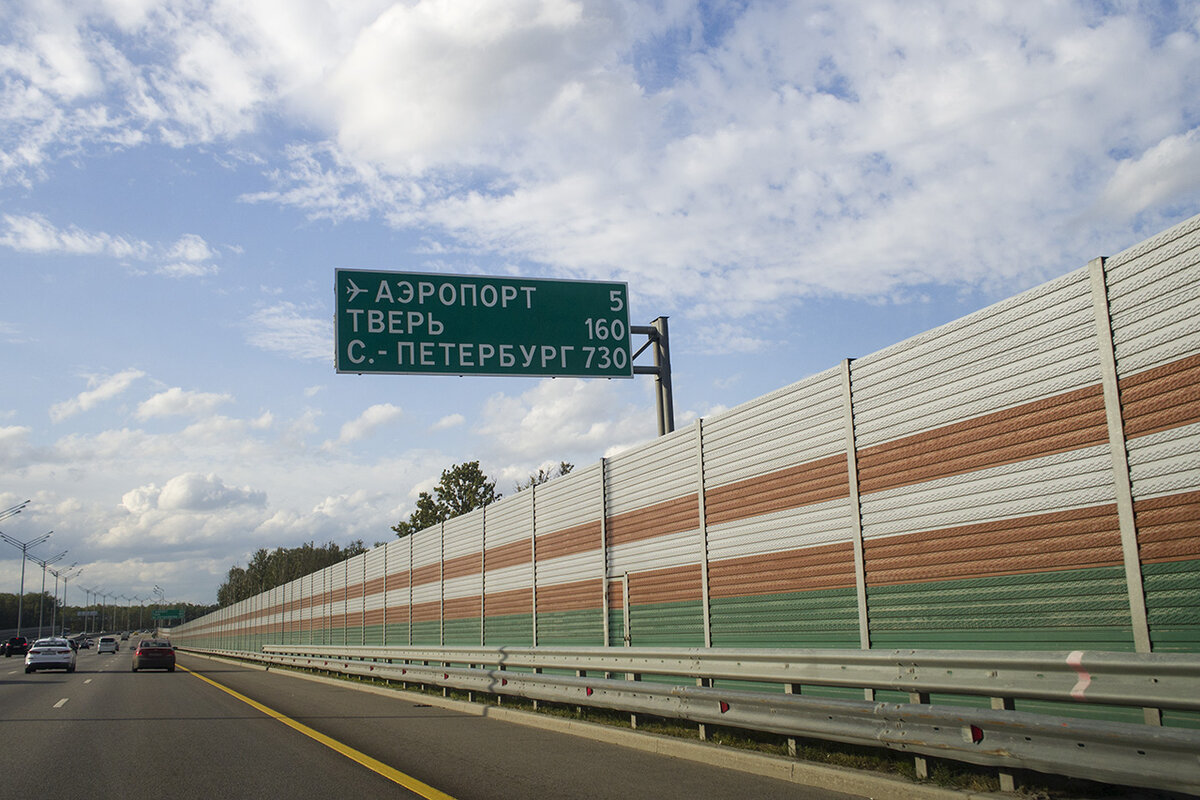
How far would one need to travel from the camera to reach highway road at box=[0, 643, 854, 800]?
855 cm

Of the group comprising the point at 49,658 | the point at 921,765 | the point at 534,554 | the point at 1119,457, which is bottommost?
the point at 49,658

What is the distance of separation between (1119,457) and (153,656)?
38.9 meters

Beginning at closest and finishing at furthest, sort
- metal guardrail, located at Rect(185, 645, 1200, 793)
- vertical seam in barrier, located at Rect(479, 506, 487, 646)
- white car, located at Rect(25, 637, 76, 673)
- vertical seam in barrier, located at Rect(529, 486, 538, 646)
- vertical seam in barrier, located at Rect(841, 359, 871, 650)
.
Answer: metal guardrail, located at Rect(185, 645, 1200, 793)
vertical seam in barrier, located at Rect(841, 359, 871, 650)
vertical seam in barrier, located at Rect(529, 486, 538, 646)
vertical seam in barrier, located at Rect(479, 506, 487, 646)
white car, located at Rect(25, 637, 76, 673)

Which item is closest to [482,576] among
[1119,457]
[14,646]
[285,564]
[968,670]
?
[968,670]

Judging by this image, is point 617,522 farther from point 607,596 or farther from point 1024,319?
point 1024,319

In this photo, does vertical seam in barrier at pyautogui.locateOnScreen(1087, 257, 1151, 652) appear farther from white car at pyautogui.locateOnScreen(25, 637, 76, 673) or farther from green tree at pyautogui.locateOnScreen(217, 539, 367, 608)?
green tree at pyautogui.locateOnScreen(217, 539, 367, 608)

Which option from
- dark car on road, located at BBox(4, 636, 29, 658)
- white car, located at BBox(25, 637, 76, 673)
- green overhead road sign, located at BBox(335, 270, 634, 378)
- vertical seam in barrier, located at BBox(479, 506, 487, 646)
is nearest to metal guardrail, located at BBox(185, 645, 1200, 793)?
green overhead road sign, located at BBox(335, 270, 634, 378)

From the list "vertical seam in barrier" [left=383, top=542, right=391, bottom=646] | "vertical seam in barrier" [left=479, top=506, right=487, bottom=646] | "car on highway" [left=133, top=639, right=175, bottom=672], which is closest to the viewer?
"vertical seam in barrier" [left=479, top=506, right=487, bottom=646]

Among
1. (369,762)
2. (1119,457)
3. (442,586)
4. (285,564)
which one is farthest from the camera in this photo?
(285,564)

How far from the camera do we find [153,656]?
38344 millimetres

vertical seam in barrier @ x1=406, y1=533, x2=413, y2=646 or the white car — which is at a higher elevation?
vertical seam in barrier @ x1=406, y1=533, x2=413, y2=646

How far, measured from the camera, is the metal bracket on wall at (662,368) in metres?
16.0

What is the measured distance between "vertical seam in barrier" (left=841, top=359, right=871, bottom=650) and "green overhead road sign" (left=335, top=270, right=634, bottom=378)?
205 inches

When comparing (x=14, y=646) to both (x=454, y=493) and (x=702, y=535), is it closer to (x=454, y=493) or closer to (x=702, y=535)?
(x=454, y=493)
